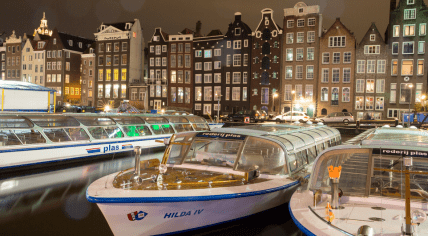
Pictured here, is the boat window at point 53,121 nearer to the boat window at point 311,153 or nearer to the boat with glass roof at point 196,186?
the boat with glass roof at point 196,186

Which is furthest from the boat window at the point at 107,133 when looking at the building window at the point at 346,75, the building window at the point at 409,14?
the building window at the point at 409,14

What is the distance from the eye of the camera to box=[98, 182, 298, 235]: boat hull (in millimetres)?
6461

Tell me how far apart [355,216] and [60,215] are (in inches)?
268

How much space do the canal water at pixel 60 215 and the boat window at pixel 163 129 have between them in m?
9.68

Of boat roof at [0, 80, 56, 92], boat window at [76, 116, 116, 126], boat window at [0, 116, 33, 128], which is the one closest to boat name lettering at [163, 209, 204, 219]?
boat window at [0, 116, 33, 128]

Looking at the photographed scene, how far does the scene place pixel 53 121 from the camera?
16328 mm

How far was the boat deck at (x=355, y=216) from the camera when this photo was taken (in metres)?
5.16

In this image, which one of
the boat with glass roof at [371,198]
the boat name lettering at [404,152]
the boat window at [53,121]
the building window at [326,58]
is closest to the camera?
the boat with glass roof at [371,198]

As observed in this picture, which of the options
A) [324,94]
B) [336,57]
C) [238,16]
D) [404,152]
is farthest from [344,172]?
[238,16]

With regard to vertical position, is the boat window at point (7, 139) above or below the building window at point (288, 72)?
below

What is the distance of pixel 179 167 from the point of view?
9258 millimetres

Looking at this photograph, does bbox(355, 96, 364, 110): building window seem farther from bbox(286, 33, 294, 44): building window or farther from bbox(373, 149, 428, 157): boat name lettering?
bbox(373, 149, 428, 157): boat name lettering

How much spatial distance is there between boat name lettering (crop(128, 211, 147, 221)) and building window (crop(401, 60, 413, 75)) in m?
49.3

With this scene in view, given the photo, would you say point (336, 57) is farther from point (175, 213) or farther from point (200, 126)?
point (175, 213)
